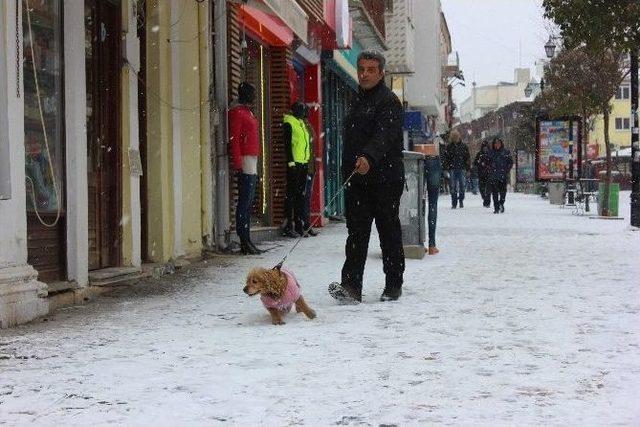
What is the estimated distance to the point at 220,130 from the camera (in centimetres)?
1129

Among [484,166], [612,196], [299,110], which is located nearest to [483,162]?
[484,166]

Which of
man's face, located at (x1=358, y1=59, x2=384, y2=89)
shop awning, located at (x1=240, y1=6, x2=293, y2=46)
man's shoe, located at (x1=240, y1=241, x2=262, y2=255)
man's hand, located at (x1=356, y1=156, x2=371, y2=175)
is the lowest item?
man's shoe, located at (x1=240, y1=241, x2=262, y2=255)

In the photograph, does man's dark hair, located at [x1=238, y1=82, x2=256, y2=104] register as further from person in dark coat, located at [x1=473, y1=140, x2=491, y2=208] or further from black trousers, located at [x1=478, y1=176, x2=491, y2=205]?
black trousers, located at [x1=478, y1=176, x2=491, y2=205]

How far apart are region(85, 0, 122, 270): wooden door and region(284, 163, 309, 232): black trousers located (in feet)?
16.0

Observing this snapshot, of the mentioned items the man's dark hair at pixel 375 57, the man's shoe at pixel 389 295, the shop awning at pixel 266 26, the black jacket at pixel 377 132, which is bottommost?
the man's shoe at pixel 389 295

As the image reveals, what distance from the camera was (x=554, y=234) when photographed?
1443 cm

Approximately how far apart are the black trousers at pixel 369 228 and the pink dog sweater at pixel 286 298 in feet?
3.30

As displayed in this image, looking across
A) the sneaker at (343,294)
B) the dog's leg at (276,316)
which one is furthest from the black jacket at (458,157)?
the dog's leg at (276,316)

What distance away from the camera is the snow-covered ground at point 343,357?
12.1 feet

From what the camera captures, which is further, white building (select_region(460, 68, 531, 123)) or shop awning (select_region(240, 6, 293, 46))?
white building (select_region(460, 68, 531, 123))

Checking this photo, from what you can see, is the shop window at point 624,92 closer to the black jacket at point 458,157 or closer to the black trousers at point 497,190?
the black jacket at point 458,157

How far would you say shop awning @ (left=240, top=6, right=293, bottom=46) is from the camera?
13.0 m

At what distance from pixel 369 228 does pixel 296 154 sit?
6293mm

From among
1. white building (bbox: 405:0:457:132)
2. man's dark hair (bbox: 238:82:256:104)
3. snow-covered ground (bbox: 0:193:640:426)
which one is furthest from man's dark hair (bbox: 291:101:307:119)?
white building (bbox: 405:0:457:132)
